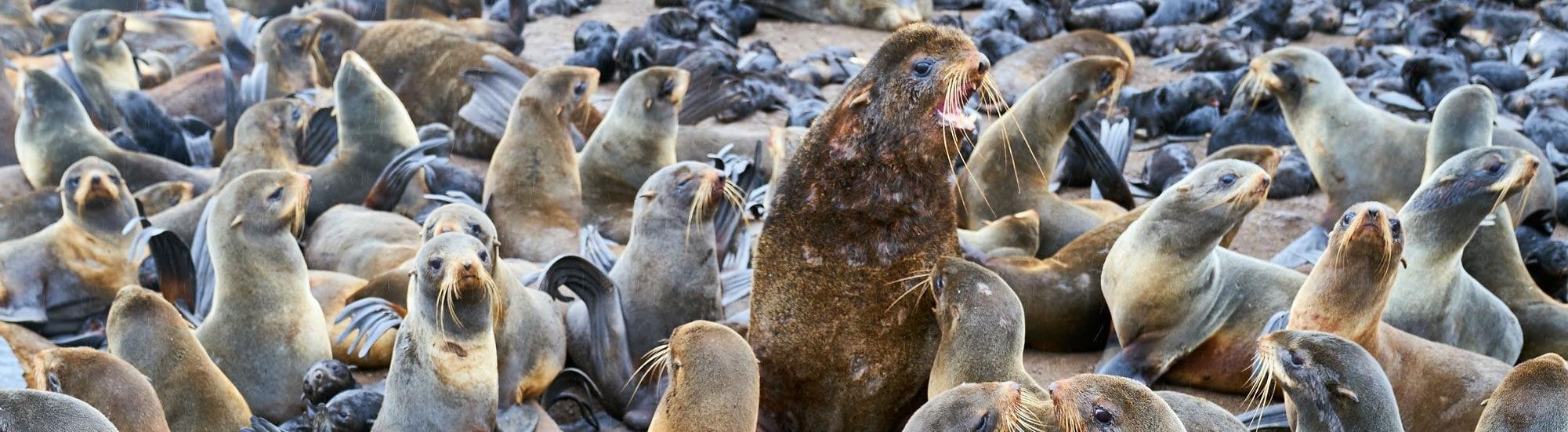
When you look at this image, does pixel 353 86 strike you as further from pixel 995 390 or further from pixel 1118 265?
pixel 995 390

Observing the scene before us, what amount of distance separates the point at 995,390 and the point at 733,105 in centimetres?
504

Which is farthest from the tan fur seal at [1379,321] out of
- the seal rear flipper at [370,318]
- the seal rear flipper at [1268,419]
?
the seal rear flipper at [370,318]

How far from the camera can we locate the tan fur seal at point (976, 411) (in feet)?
11.9

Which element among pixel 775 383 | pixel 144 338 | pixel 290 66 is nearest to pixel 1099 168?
pixel 775 383

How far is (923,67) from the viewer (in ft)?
13.7

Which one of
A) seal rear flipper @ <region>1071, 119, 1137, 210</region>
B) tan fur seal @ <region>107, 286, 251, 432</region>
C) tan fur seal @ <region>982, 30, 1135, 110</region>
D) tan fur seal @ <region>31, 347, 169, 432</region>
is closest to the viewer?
tan fur seal @ <region>31, 347, 169, 432</region>

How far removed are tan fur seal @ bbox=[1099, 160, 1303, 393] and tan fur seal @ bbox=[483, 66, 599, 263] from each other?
93.3 inches

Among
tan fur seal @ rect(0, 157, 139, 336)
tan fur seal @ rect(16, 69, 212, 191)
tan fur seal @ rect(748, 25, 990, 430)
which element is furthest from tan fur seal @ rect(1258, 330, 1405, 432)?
tan fur seal @ rect(16, 69, 212, 191)

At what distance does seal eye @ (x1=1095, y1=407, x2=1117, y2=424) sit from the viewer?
3.35 meters

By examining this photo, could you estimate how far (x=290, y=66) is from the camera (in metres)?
8.76

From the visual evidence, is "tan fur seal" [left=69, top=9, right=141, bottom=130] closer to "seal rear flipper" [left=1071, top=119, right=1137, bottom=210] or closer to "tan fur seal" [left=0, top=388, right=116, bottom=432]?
"seal rear flipper" [left=1071, top=119, right=1137, bottom=210]

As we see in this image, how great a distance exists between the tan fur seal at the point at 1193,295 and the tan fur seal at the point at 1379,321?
48 cm

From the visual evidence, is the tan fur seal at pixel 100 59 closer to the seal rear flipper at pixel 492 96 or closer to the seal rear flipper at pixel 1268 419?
the seal rear flipper at pixel 492 96

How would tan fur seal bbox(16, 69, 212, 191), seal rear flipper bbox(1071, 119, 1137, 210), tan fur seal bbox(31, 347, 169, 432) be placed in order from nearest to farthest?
tan fur seal bbox(31, 347, 169, 432), seal rear flipper bbox(1071, 119, 1137, 210), tan fur seal bbox(16, 69, 212, 191)
